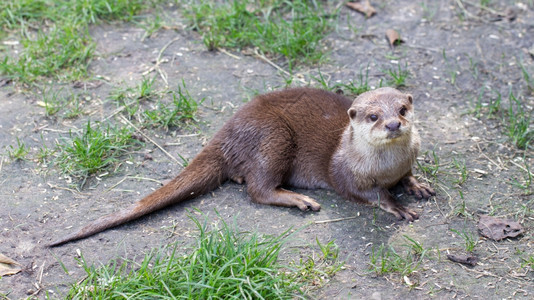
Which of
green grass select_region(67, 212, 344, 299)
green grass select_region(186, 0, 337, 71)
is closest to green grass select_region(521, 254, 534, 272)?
green grass select_region(67, 212, 344, 299)

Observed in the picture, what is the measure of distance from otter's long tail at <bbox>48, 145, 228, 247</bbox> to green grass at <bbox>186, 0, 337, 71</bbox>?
38.1 inches

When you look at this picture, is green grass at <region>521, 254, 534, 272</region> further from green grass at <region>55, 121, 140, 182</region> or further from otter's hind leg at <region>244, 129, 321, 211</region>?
green grass at <region>55, 121, 140, 182</region>

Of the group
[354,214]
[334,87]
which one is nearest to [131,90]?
[334,87]

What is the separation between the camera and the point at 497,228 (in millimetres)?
2668

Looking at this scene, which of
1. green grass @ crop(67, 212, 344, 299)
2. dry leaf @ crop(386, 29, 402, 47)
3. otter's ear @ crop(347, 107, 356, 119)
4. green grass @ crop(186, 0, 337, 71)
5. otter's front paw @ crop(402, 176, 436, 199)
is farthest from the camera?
dry leaf @ crop(386, 29, 402, 47)

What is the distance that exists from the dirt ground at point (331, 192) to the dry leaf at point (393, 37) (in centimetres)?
5

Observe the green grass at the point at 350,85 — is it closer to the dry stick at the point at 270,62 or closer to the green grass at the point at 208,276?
the dry stick at the point at 270,62

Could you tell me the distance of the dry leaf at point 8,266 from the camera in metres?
2.46

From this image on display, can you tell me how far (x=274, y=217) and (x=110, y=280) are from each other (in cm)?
80

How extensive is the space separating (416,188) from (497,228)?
41cm

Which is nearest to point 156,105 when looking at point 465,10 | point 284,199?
point 284,199

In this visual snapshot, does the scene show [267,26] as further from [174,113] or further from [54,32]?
[54,32]

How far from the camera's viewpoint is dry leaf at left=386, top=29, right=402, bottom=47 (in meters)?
3.95

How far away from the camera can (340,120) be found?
3.03 meters
